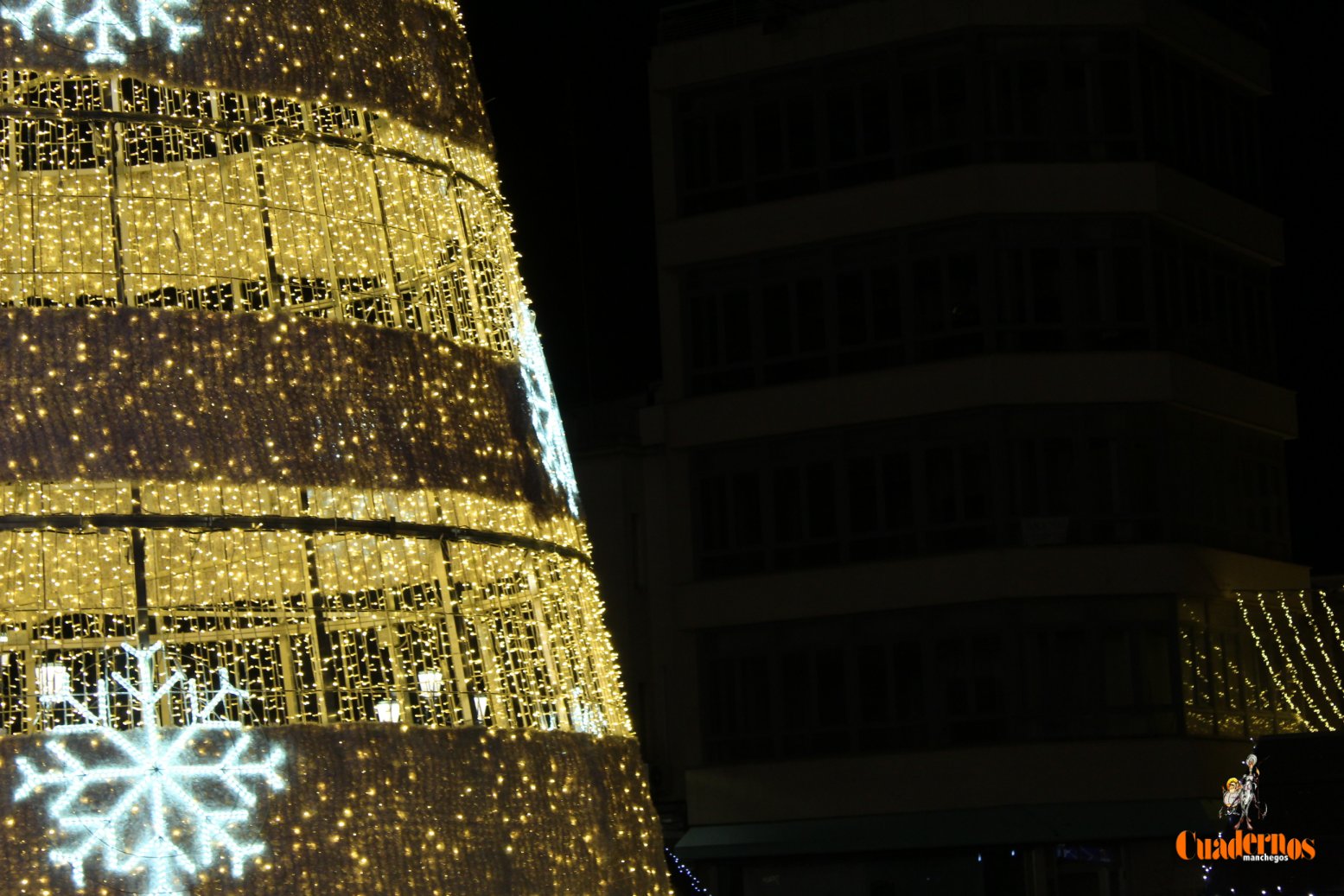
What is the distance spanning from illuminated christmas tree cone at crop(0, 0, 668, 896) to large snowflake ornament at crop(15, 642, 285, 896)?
0.04 ft

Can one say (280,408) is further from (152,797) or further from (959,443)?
(959,443)

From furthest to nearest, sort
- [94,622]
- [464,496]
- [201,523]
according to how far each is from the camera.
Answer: [94,622], [464,496], [201,523]

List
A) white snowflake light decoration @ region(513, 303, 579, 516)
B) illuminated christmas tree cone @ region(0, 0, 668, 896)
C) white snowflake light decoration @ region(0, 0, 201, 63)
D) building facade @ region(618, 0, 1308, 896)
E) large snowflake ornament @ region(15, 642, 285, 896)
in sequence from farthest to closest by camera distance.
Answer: building facade @ region(618, 0, 1308, 896) → white snowflake light decoration @ region(513, 303, 579, 516) → white snowflake light decoration @ region(0, 0, 201, 63) → illuminated christmas tree cone @ region(0, 0, 668, 896) → large snowflake ornament @ region(15, 642, 285, 896)

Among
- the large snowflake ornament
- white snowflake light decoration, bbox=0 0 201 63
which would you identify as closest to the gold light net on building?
white snowflake light decoration, bbox=0 0 201 63

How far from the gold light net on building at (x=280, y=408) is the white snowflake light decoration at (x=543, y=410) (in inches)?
1.8

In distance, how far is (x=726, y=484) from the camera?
1313 inches

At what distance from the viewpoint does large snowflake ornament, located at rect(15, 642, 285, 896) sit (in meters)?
8.00

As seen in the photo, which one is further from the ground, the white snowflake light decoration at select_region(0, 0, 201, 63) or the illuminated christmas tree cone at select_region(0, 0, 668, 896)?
the white snowflake light decoration at select_region(0, 0, 201, 63)

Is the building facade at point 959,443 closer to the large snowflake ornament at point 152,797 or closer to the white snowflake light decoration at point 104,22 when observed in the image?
the white snowflake light decoration at point 104,22

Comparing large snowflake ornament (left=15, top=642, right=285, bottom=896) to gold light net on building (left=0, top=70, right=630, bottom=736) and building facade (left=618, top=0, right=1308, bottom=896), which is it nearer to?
gold light net on building (left=0, top=70, right=630, bottom=736)

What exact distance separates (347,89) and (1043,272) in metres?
23.2

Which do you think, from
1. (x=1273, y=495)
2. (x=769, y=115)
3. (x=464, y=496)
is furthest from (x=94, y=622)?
(x=1273, y=495)

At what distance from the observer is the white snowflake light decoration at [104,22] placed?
8.75 m

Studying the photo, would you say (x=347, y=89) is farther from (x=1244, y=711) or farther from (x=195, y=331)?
(x=1244, y=711)
